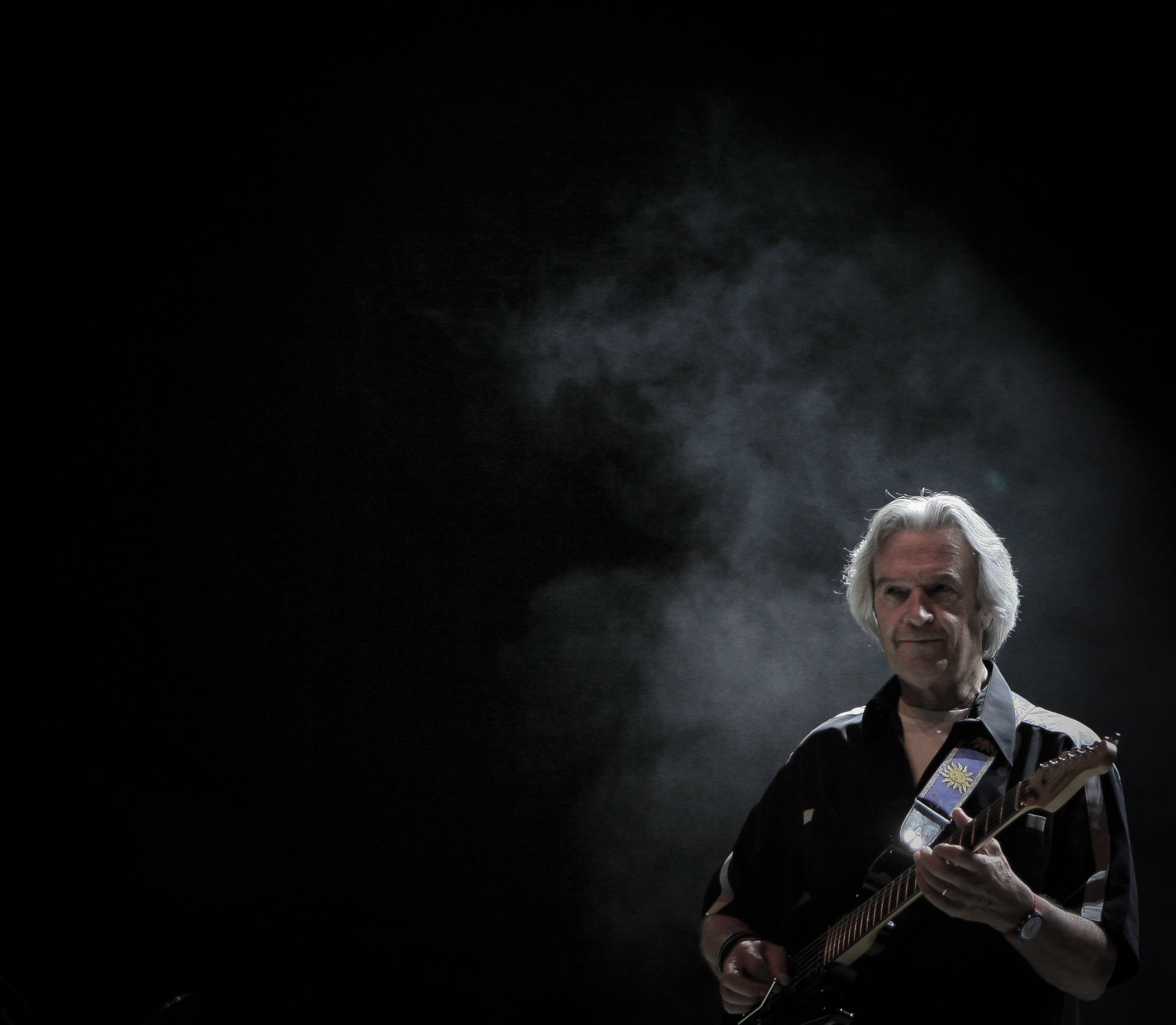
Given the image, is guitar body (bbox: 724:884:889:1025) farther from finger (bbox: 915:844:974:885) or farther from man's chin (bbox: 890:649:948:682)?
man's chin (bbox: 890:649:948:682)

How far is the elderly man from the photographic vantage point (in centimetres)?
140

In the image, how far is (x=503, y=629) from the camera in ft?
8.81

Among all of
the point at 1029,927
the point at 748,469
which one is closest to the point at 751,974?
the point at 1029,927

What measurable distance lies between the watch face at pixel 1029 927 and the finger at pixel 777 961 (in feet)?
1.94

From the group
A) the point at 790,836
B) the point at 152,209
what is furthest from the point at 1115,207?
the point at 152,209

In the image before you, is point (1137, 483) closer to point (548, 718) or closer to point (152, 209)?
point (548, 718)

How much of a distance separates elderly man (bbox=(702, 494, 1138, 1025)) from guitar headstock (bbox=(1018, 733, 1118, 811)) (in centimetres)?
11

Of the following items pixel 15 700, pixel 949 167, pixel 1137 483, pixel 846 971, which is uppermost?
pixel 949 167

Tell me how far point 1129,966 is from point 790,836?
0.68 m

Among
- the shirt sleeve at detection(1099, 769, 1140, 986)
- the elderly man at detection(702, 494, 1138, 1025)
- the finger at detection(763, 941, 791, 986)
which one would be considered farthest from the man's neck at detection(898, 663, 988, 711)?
the finger at detection(763, 941, 791, 986)

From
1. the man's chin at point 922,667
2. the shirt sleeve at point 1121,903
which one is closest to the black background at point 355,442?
the man's chin at point 922,667

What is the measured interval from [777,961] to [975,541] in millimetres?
1044

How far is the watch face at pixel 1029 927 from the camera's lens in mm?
1336

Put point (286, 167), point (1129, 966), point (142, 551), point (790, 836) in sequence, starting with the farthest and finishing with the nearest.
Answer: point (286, 167) < point (142, 551) < point (790, 836) < point (1129, 966)
